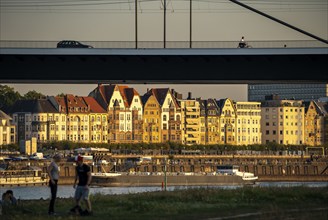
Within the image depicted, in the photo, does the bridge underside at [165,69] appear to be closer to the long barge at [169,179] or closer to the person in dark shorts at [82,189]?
the person in dark shorts at [82,189]

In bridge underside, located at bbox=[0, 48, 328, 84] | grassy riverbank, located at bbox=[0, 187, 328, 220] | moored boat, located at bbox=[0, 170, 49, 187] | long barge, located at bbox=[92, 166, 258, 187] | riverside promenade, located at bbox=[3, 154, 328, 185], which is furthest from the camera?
riverside promenade, located at bbox=[3, 154, 328, 185]

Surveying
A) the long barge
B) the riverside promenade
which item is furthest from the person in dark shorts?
the riverside promenade

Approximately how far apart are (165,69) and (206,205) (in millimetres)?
15089

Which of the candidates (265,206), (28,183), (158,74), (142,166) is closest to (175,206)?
(265,206)

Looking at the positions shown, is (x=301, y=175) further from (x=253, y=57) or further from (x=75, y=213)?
(x=75, y=213)

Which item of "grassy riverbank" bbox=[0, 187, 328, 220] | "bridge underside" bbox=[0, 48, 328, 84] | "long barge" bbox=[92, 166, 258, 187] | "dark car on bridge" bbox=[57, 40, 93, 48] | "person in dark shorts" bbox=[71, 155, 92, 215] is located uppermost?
"dark car on bridge" bbox=[57, 40, 93, 48]

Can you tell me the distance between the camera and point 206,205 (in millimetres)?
38281

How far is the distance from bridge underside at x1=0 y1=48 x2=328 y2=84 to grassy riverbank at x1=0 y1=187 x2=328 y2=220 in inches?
352

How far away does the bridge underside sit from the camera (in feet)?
172

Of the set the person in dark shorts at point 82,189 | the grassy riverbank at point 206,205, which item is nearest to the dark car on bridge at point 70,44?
the grassy riverbank at point 206,205

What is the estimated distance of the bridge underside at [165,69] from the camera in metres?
52.5

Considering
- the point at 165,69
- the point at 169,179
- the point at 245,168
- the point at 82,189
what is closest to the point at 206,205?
the point at 82,189

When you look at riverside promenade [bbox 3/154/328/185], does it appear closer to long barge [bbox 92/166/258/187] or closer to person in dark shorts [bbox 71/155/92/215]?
long barge [bbox 92/166/258/187]

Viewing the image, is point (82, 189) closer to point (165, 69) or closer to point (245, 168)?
point (165, 69)
